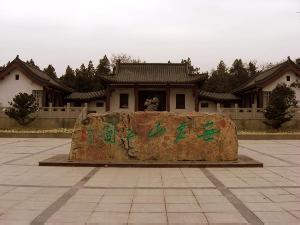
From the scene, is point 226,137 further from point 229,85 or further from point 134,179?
point 229,85

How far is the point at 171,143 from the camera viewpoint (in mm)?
10336

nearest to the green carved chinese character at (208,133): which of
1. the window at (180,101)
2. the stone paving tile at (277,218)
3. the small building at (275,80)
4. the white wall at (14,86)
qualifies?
the stone paving tile at (277,218)

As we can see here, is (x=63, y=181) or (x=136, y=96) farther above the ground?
(x=136, y=96)

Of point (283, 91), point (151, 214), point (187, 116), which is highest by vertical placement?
point (283, 91)

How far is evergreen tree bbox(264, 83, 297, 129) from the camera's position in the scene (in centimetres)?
2431

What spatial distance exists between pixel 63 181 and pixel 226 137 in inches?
181

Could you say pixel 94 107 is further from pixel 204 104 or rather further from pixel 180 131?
pixel 180 131

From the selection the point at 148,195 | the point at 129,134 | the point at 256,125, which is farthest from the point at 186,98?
the point at 148,195

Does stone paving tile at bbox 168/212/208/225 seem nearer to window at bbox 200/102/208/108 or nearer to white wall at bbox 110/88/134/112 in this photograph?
white wall at bbox 110/88/134/112

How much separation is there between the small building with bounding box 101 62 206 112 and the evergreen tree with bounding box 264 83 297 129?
275 inches

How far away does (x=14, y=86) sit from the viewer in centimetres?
3116

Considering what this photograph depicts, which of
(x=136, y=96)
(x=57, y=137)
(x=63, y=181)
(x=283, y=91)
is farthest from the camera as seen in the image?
(x=136, y=96)

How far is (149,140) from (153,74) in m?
23.6

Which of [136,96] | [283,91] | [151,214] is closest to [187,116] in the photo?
[151,214]
